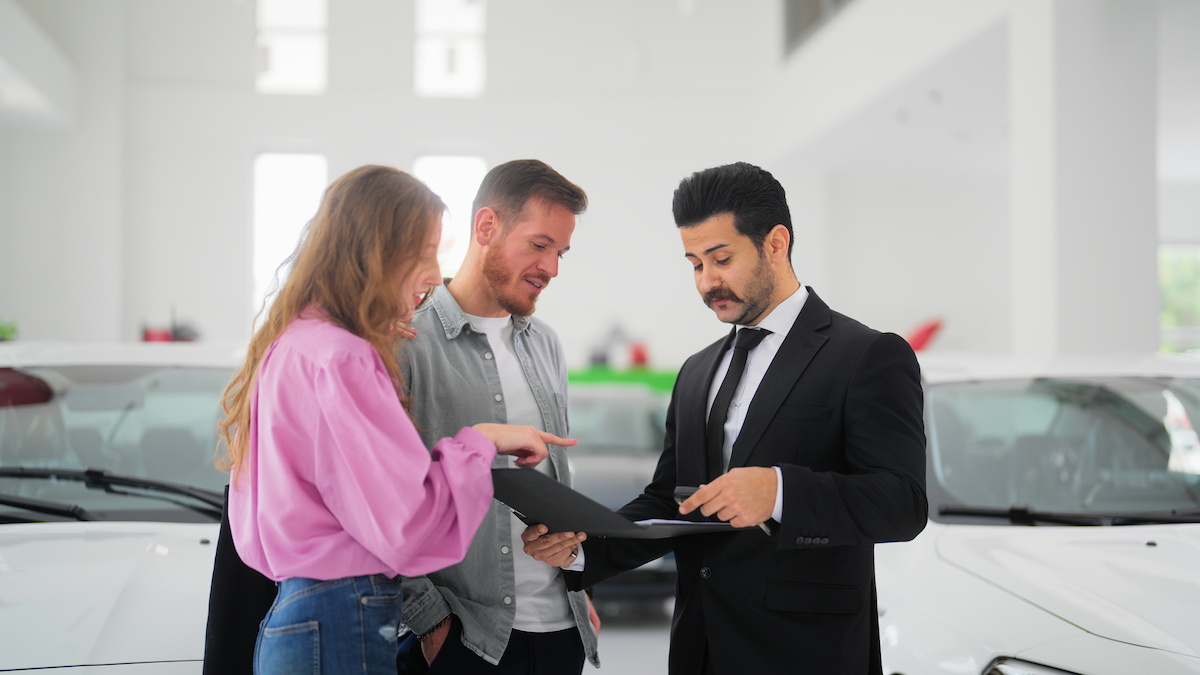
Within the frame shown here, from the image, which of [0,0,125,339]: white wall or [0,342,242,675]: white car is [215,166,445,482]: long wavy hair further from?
[0,0,125,339]: white wall

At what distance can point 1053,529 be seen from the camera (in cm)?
215

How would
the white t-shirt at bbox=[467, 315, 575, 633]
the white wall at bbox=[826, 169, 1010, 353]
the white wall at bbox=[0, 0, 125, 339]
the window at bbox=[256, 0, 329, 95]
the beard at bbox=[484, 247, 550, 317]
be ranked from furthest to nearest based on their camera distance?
1. the white wall at bbox=[826, 169, 1010, 353]
2. the window at bbox=[256, 0, 329, 95]
3. the white wall at bbox=[0, 0, 125, 339]
4. the beard at bbox=[484, 247, 550, 317]
5. the white t-shirt at bbox=[467, 315, 575, 633]

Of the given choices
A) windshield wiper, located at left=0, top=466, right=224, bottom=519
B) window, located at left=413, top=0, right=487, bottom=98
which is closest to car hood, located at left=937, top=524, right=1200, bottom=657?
windshield wiper, located at left=0, top=466, right=224, bottom=519

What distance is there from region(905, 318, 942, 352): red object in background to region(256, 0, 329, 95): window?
8054 millimetres

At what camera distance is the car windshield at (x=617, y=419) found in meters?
4.97

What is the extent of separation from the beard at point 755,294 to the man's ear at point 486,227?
1.51 ft

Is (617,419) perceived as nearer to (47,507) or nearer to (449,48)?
(47,507)

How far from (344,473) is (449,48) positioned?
34.9 feet

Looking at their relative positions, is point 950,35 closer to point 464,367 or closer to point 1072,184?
point 1072,184

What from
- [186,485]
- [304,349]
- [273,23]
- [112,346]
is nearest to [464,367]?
[304,349]

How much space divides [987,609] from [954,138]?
29.7 ft

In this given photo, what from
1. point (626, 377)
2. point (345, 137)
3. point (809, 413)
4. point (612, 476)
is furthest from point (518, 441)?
point (345, 137)

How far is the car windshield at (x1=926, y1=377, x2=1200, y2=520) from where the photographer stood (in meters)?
2.42

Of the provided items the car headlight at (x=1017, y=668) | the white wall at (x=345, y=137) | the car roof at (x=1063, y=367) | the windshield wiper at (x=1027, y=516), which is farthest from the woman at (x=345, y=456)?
the white wall at (x=345, y=137)
